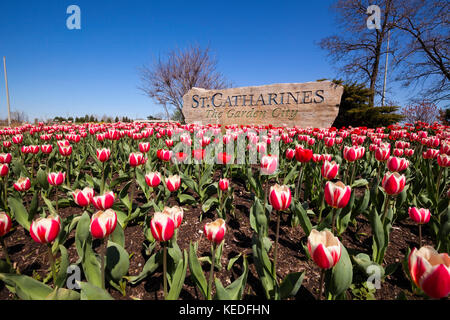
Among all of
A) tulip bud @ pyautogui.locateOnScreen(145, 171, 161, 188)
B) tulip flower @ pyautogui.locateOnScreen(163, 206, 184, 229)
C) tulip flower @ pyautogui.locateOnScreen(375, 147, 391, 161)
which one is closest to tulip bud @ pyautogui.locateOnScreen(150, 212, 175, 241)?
tulip flower @ pyautogui.locateOnScreen(163, 206, 184, 229)

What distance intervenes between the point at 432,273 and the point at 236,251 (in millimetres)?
1201

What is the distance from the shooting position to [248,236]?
1.91 meters

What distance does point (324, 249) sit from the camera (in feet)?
A: 2.81

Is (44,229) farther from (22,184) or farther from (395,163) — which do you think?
(395,163)

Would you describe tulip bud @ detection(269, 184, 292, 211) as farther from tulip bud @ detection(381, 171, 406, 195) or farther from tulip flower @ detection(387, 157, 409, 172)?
tulip flower @ detection(387, 157, 409, 172)

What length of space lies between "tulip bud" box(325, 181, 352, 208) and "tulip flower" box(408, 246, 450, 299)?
0.48 metres

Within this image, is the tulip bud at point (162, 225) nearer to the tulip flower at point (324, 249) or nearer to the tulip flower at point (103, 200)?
the tulip flower at point (103, 200)

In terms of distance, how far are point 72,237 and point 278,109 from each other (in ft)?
33.5

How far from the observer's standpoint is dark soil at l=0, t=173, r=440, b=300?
1.32m

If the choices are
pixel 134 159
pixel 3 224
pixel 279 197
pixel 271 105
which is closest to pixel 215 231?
pixel 279 197

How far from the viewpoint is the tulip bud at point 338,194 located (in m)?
1.25

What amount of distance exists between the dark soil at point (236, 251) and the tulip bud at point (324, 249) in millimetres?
497
